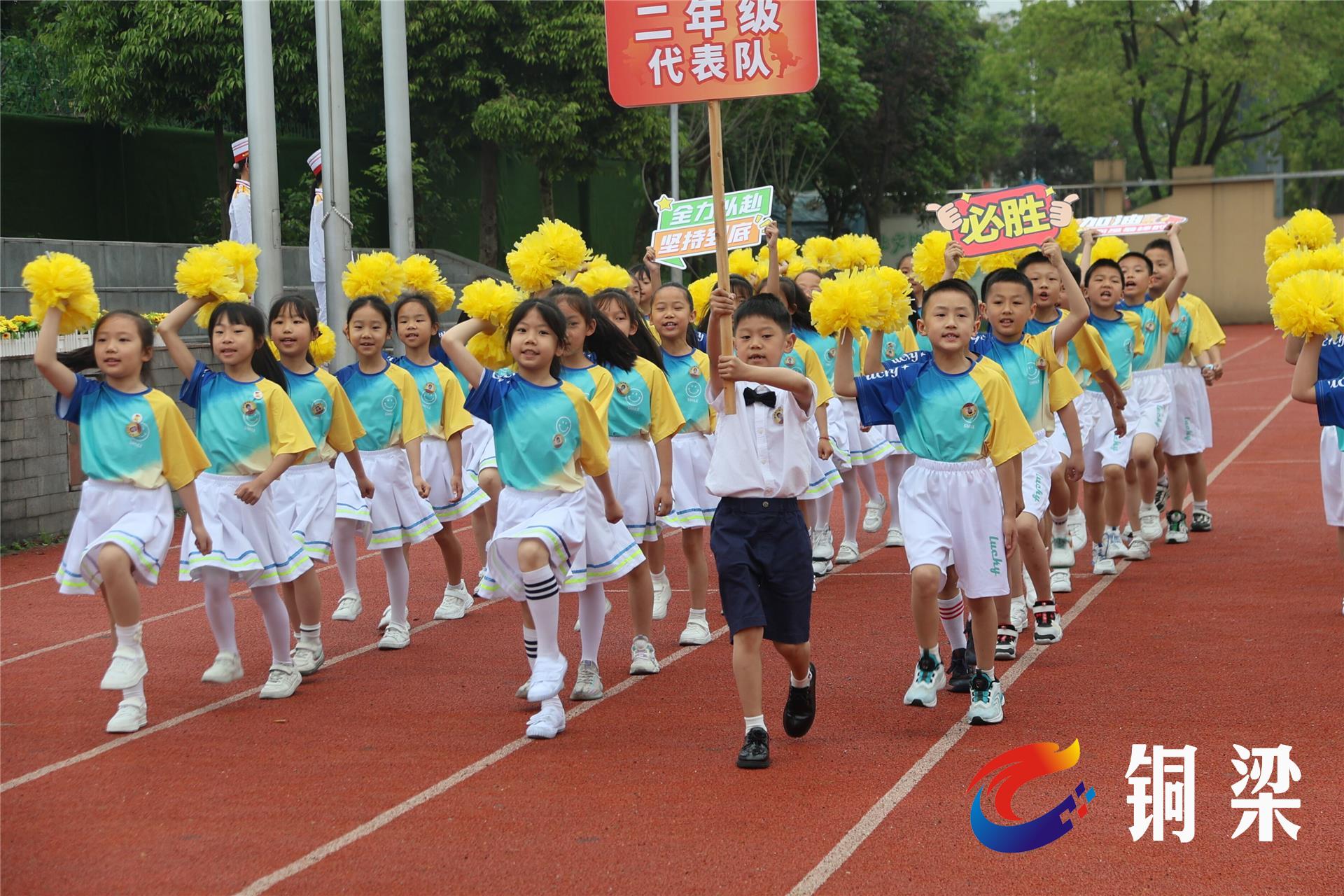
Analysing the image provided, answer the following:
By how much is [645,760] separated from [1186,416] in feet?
21.5

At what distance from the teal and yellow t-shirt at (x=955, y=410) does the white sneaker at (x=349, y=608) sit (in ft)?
13.0

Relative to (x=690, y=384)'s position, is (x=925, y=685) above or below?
below

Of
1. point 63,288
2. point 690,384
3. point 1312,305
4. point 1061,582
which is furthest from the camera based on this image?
point 1061,582

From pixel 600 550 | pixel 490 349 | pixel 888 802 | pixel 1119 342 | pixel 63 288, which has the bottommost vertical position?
pixel 888 802

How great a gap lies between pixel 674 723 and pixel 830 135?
115ft

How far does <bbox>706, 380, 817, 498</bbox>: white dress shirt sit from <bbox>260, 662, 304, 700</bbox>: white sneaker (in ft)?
8.28

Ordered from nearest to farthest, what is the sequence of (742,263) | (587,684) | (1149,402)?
(587,684)
(1149,402)
(742,263)

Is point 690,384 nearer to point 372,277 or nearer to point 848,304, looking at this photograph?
point 372,277

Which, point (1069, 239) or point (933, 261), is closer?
point (933, 261)

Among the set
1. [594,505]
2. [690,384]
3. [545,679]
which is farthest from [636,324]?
[545,679]

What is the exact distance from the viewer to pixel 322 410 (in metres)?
8.12

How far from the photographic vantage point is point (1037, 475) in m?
8.45

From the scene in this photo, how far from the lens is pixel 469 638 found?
891cm

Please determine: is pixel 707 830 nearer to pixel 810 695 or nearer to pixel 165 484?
pixel 810 695
